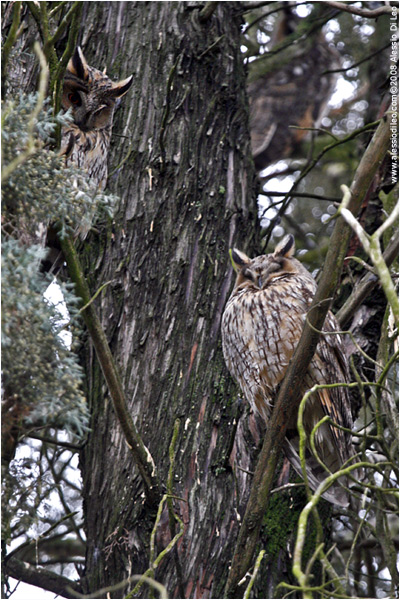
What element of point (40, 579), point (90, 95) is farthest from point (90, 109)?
point (40, 579)

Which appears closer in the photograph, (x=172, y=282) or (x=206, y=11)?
(x=172, y=282)

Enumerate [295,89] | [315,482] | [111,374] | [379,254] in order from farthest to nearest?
[295,89] < [315,482] < [111,374] < [379,254]

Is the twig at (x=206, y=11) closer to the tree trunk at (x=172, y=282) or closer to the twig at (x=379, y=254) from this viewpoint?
the tree trunk at (x=172, y=282)

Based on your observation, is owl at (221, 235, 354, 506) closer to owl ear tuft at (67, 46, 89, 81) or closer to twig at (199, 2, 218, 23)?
owl ear tuft at (67, 46, 89, 81)

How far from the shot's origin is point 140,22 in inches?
120

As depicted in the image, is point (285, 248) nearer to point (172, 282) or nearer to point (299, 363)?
point (172, 282)

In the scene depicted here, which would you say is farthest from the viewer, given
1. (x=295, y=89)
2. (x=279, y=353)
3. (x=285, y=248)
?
(x=295, y=89)

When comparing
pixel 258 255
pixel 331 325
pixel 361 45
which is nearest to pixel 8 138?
pixel 331 325

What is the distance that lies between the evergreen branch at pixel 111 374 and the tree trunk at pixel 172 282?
14 centimetres

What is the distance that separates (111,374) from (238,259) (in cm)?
101

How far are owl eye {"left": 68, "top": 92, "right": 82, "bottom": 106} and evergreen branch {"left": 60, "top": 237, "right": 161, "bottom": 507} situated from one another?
1.09 meters

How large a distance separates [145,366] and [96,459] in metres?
0.36

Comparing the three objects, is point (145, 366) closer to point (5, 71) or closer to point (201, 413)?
point (201, 413)

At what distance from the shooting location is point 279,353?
2.59 metres
